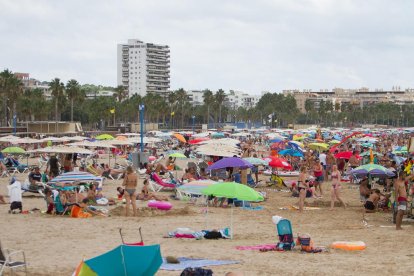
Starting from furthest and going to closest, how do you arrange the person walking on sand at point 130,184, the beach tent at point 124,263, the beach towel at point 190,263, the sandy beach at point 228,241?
the person walking on sand at point 130,184, the sandy beach at point 228,241, the beach towel at point 190,263, the beach tent at point 124,263

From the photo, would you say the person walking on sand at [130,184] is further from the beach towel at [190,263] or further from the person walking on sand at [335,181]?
the person walking on sand at [335,181]

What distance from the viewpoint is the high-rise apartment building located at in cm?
19493

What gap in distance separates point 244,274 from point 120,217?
6306mm

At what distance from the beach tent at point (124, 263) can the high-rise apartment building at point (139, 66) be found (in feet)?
614

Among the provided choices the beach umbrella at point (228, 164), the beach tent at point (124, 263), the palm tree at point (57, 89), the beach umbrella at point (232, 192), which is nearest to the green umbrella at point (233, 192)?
the beach umbrella at point (232, 192)

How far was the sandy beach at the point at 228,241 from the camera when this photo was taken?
9.61m

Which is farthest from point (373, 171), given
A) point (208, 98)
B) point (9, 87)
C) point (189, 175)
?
point (208, 98)

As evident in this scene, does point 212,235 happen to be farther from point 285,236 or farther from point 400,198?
point 400,198

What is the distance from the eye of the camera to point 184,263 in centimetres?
959

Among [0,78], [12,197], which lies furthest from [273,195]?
[0,78]

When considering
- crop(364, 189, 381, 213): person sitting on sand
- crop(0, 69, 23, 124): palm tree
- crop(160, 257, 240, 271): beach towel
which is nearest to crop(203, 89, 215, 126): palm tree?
crop(0, 69, 23, 124): palm tree

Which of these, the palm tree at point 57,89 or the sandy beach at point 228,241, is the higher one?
the palm tree at point 57,89

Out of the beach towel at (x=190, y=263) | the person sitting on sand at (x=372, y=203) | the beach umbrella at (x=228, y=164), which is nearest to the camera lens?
the beach towel at (x=190, y=263)

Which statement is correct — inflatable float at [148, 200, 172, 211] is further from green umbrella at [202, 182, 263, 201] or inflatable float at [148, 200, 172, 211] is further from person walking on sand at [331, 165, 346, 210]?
person walking on sand at [331, 165, 346, 210]
